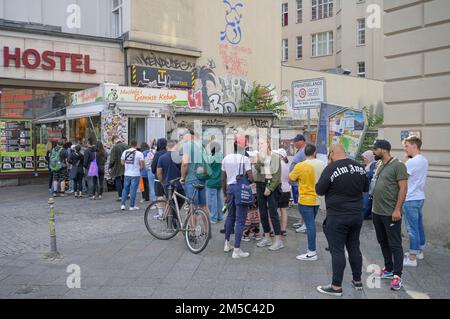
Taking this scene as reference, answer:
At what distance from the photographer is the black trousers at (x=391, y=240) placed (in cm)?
548

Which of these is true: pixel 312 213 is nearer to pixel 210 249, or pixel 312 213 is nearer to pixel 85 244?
pixel 210 249

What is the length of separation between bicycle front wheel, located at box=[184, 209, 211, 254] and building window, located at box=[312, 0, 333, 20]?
111 feet

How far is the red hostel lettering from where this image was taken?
16.0 m

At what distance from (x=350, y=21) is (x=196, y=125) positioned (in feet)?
81.1

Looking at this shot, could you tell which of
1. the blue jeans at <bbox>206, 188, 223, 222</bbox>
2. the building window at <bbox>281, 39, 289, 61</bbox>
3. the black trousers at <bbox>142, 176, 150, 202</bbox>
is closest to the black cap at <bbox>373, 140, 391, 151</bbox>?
the blue jeans at <bbox>206, 188, 223, 222</bbox>

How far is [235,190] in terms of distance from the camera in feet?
22.6

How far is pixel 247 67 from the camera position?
2328 centimetres

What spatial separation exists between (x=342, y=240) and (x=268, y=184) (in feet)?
6.84

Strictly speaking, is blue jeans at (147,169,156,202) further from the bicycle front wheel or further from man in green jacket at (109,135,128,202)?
the bicycle front wheel

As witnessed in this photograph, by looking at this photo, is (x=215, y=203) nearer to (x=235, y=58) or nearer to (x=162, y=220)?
(x=162, y=220)

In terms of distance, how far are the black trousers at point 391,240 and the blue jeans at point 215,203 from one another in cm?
407

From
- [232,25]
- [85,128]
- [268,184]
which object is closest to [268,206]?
[268,184]

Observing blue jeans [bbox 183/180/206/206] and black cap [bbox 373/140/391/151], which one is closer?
black cap [bbox 373/140/391/151]

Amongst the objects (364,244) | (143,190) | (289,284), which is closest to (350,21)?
(143,190)
